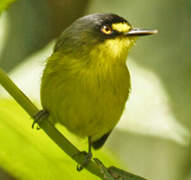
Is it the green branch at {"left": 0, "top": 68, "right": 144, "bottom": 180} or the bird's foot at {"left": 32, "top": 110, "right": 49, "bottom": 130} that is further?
the bird's foot at {"left": 32, "top": 110, "right": 49, "bottom": 130}

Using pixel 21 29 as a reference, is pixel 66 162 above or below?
above

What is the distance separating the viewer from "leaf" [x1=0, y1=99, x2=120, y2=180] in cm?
150

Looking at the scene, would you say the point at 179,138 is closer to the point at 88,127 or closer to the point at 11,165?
the point at 88,127

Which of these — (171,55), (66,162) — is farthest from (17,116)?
(171,55)

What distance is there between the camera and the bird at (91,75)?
8.27 ft

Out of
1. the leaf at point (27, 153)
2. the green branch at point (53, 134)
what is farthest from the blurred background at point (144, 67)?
the green branch at point (53, 134)

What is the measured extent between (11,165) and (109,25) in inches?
52.2

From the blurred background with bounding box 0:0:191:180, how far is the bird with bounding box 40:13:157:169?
0.10m

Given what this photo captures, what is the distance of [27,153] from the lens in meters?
1.57

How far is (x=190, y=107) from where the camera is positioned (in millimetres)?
3344

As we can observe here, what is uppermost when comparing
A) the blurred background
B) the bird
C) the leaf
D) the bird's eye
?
the leaf

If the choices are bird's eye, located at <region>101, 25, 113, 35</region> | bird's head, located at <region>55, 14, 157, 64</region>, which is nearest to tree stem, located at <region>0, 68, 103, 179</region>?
bird's head, located at <region>55, 14, 157, 64</region>

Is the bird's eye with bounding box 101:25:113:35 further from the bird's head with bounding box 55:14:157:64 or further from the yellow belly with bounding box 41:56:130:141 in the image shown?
the yellow belly with bounding box 41:56:130:141

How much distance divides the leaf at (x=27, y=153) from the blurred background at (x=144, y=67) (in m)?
0.52
